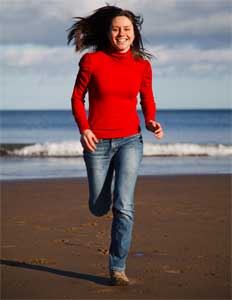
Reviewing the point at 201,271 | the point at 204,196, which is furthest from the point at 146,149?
the point at 201,271

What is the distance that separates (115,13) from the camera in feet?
16.7

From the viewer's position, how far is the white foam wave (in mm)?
21547

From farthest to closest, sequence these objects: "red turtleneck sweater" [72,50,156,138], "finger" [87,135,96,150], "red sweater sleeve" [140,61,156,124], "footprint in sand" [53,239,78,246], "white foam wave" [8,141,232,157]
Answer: "white foam wave" [8,141,232,157] → "footprint in sand" [53,239,78,246] → "red sweater sleeve" [140,61,156,124] → "red turtleneck sweater" [72,50,156,138] → "finger" [87,135,96,150]

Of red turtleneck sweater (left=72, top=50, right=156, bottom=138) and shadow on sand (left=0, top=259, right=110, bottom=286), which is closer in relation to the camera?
red turtleneck sweater (left=72, top=50, right=156, bottom=138)

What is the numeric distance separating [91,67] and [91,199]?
1.06 m

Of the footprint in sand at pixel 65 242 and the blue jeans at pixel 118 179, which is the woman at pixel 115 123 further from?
the footprint in sand at pixel 65 242

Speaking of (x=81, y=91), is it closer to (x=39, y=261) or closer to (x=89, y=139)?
(x=89, y=139)

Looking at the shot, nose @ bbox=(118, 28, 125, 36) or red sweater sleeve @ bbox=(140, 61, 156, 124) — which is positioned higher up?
nose @ bbox=(118, 28, 125, 36)

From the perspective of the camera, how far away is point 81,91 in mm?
4953

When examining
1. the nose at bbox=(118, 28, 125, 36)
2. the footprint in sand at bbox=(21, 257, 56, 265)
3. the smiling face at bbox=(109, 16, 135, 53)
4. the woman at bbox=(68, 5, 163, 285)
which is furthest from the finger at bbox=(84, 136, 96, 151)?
the footprint in sand at bbox=(21, 257, 56, 265)

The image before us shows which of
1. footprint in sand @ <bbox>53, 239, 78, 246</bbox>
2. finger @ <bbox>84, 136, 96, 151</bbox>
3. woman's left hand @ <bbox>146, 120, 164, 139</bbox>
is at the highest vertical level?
woman's left hand @ <bbox>146, 120, 164, 139</bbox>

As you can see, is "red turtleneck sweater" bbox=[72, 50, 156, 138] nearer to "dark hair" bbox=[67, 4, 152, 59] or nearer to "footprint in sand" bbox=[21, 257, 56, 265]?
"dark hair" bbox=[67, 4, 152, 59]

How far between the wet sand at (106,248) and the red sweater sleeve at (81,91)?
132 cm

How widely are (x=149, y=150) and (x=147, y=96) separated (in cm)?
1688
